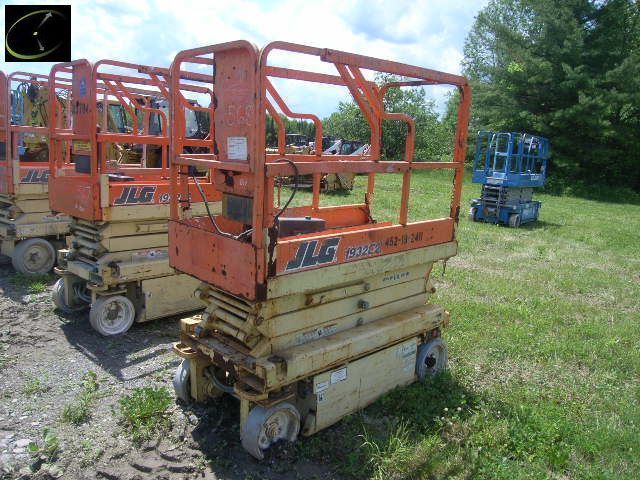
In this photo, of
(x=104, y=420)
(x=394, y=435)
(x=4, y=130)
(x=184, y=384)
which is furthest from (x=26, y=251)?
→ (x=394, y=435)

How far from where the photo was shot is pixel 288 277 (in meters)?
3.35

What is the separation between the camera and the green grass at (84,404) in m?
3.94

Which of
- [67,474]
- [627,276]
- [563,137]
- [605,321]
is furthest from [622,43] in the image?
[67,474]

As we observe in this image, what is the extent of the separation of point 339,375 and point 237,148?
70.0 inches

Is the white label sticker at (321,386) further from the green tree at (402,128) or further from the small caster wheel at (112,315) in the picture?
the green tree at (402,128)

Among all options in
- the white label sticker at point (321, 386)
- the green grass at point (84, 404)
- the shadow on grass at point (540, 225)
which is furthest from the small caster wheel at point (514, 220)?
the green grass at point (84, 404)

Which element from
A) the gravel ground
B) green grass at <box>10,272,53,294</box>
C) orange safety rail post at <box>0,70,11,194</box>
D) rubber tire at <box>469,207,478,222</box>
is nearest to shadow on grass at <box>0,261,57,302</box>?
green grass at <box>10,272,53,294</box>

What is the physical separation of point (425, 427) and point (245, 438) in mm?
1377

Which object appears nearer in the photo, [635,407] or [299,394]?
[299,394]

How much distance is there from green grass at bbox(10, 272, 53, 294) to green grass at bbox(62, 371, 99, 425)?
9.04 feet

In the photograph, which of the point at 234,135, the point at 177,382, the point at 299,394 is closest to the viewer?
the point at 234,135

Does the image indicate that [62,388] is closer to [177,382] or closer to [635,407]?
[177,382]

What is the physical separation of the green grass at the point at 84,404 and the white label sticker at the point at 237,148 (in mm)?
2288

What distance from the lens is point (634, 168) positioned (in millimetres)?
23891
